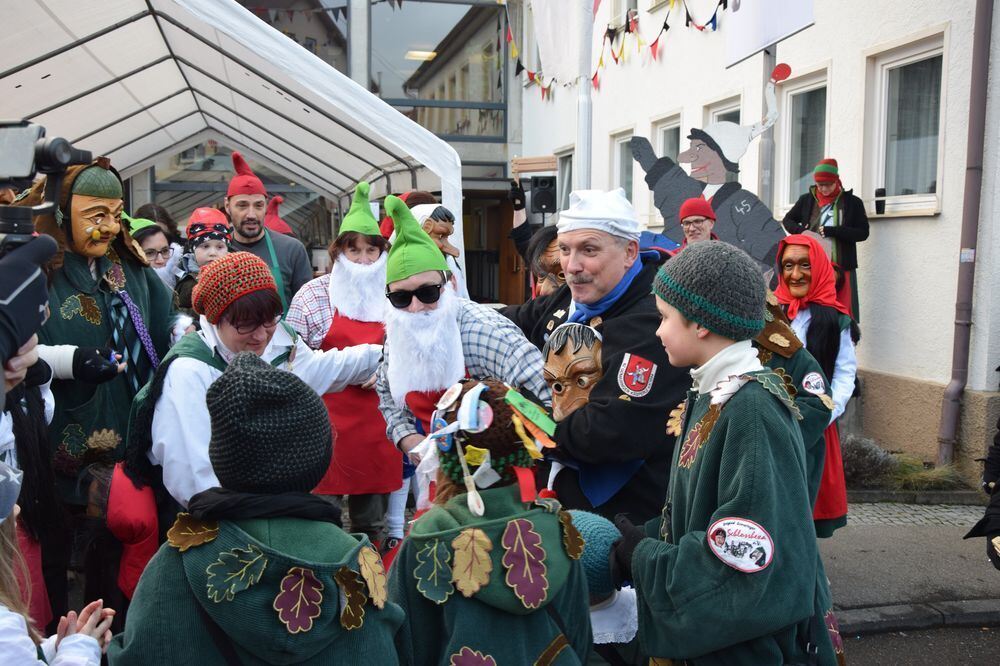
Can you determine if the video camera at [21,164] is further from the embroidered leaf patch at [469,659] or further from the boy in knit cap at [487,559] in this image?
the embroidered leaf patch at [469,659]

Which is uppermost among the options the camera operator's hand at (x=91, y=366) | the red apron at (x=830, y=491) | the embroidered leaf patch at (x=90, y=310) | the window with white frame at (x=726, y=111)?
the window with white frame at (x=726, y=111)

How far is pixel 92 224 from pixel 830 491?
3455 mm

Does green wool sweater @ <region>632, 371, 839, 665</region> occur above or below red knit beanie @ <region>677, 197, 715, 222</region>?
below

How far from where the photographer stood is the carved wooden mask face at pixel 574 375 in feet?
9.98

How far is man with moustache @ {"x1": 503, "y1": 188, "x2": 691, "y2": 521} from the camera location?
285 centimetres

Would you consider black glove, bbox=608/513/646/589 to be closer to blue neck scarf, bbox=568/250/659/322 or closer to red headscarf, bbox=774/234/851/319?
blue neck scarf, bbox=568/250/659/322

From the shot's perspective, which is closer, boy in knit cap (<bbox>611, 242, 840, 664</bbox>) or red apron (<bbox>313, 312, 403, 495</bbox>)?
boy in knit cap (<bbox>611, 242, 840, 664</bbox>)

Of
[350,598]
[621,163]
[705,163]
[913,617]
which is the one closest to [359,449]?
[350,598]

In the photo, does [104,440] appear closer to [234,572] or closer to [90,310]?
[90,310]

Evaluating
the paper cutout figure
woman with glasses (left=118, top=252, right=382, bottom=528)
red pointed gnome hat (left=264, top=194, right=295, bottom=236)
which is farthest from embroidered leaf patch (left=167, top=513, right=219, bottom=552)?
red pointed gnome hat (left=264, top=194, right=295, bottom=236)

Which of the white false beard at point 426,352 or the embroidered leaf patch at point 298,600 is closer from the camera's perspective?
the embroidered leaf patch at point 298,600

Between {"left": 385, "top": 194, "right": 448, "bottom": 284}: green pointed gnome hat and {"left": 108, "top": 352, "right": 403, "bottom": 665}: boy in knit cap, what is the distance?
1429mm

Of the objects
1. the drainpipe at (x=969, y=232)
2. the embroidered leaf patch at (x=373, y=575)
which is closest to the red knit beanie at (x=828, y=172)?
the drainpipe at (x=969, y=232)

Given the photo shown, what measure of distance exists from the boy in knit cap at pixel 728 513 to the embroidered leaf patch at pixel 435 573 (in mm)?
521
